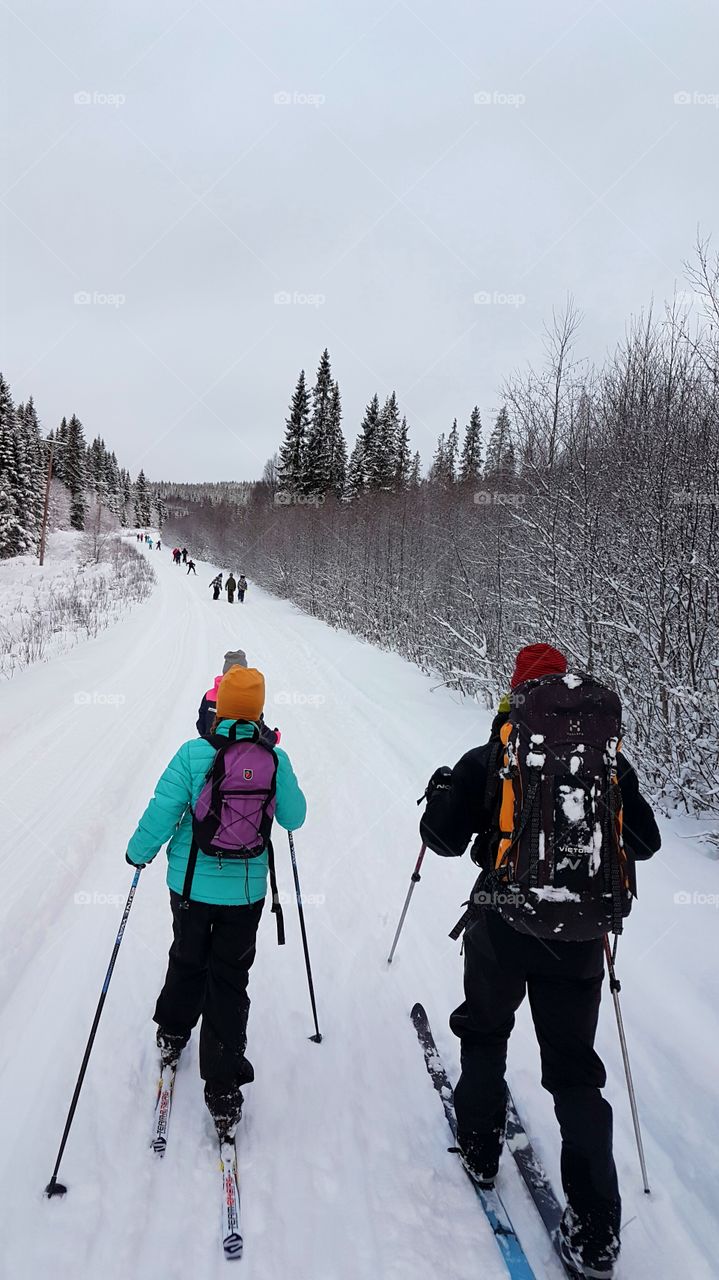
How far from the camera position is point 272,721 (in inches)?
346

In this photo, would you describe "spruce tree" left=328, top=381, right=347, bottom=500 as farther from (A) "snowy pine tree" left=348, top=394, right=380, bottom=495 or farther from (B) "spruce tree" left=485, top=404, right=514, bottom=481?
(B) "spruce tree" left=485, top=404, right=514, bottom=481

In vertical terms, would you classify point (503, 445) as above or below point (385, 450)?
below

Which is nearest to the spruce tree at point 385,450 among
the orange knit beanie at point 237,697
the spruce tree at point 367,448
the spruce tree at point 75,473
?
the spruce tree at point 367,448

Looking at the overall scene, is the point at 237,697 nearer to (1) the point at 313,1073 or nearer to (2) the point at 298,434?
(1) the point at 313,1073

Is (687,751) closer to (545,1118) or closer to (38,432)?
(545,1118)

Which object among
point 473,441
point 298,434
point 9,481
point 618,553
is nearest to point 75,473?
point 9,481

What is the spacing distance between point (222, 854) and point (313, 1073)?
142 centimetres

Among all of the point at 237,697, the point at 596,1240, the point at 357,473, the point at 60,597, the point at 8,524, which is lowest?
the point at 596,1240

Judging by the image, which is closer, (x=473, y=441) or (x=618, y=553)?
(x=618, y=553)

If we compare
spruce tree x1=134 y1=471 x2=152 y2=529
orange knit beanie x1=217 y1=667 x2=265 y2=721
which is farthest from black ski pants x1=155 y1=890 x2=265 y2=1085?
spruce tree x1=134 y1=471 x2=152 y2=529

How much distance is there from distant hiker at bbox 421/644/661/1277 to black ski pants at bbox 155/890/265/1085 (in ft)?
3.47

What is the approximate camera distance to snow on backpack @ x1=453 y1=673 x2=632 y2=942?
6.55ft

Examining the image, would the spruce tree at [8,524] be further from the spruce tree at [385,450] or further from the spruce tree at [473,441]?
the spruce tree at [473,441]

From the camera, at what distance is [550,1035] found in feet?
6.79
